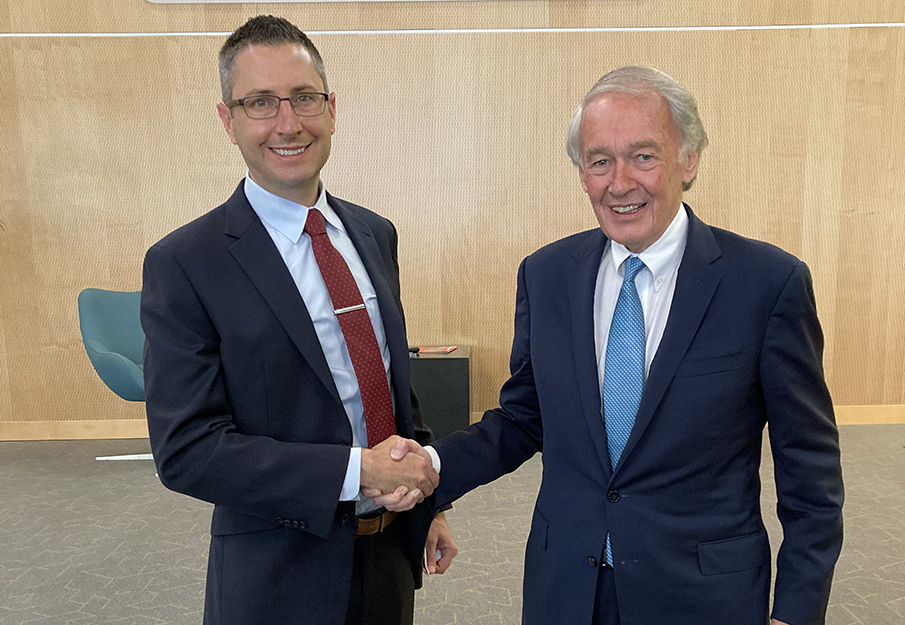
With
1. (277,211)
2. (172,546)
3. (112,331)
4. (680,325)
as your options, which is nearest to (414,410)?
(277,211)

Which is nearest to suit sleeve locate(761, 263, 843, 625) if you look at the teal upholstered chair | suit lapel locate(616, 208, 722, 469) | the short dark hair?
suit lapel locate(616, 208, 722, 469)

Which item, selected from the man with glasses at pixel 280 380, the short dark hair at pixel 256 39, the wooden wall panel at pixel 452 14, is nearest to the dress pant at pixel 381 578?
the man with glasses at pixel 280 380

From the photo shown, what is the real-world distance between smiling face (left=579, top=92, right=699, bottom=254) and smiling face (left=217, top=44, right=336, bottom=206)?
2.14 ft

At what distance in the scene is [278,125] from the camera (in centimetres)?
184

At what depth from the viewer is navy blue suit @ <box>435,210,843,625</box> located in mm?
1584

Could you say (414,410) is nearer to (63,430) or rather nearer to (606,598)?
(606,598)

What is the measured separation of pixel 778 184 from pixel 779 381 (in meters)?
4.47

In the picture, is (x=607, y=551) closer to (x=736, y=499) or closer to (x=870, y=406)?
(x=736, y=499)

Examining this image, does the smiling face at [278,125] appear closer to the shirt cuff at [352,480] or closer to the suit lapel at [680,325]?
the shirt cuff at [352,480]

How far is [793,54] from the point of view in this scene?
5438 millimetres

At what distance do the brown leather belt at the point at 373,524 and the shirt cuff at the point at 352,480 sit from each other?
0.46ft

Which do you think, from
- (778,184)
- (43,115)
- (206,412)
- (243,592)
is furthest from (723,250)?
(43,115)

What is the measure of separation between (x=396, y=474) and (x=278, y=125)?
85 cm

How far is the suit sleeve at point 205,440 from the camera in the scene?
66.5 inches
